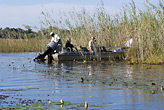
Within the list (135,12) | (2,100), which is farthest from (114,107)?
(135,12)

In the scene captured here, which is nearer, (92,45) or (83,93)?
(83,93)

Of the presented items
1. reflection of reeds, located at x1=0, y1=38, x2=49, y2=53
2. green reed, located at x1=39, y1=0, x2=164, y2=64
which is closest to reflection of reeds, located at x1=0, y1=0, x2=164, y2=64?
green reed, located at x1=39, y1=0, x2=164, y2=64

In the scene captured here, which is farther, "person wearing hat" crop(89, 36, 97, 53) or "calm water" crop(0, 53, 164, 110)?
"person wearing hat" crop(89, 36, 97, 53)

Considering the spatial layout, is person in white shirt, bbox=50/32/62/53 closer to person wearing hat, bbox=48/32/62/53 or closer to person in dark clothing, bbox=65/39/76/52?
person wearing hat, bbox=48/32/62/53

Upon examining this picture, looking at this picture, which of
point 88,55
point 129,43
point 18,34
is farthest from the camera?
point 18,34

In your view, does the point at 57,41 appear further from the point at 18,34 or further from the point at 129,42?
the point at 18,34

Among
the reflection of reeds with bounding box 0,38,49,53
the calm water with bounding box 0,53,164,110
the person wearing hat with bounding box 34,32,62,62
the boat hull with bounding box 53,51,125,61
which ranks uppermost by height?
the reflection of reeds with bounding box 0,38,49,53

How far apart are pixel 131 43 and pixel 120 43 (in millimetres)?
2422

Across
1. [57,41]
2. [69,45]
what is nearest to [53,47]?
[57,41]

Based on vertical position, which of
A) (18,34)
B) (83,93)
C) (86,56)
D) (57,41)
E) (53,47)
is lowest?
(83,93)

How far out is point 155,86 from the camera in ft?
32.3

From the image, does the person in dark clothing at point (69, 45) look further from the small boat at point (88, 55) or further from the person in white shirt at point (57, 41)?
the person in white shirt at point (57, 41)

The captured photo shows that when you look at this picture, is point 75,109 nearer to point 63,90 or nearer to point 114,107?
point 114,107

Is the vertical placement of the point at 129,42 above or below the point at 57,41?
below
